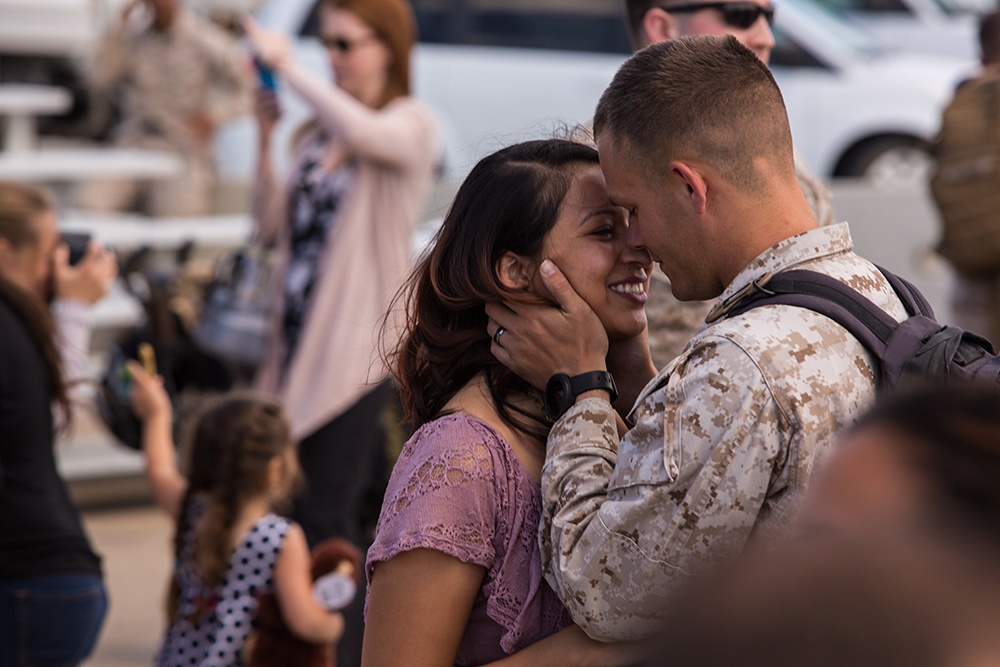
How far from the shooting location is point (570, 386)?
6.17ft

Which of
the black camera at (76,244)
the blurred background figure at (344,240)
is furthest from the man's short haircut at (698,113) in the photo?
the black camera at (76,244)

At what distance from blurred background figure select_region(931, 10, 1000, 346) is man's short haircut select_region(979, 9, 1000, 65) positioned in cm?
41

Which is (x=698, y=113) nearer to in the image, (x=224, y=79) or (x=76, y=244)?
(x=76, y=244)

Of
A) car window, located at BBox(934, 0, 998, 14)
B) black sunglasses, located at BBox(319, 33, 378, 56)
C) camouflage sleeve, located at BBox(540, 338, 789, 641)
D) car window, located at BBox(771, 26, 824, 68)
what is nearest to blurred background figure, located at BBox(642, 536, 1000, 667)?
camouflage sleeve, located at BBox(540, 338, 789, 641)

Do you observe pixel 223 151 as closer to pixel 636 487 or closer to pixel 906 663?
pixel 636 487

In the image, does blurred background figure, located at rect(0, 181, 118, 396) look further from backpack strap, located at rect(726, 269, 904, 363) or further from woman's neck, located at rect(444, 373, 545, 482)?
backpack strap, located at rect(726, 269, 904, 363)

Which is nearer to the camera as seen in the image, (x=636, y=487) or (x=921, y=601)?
(x=921, y=601)

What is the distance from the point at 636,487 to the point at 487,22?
9.33 meters

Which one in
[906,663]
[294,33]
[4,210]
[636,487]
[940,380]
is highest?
[906,663]

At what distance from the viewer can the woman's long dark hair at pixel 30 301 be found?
362 cm

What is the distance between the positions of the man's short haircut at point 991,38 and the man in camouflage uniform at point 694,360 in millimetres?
3755

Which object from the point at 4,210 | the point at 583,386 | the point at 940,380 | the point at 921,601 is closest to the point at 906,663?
the point at 921,601

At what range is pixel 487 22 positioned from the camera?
10656 millimetres

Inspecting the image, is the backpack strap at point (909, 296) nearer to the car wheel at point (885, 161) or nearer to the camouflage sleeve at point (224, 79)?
the camouflage sleeve at point (224, 79)
